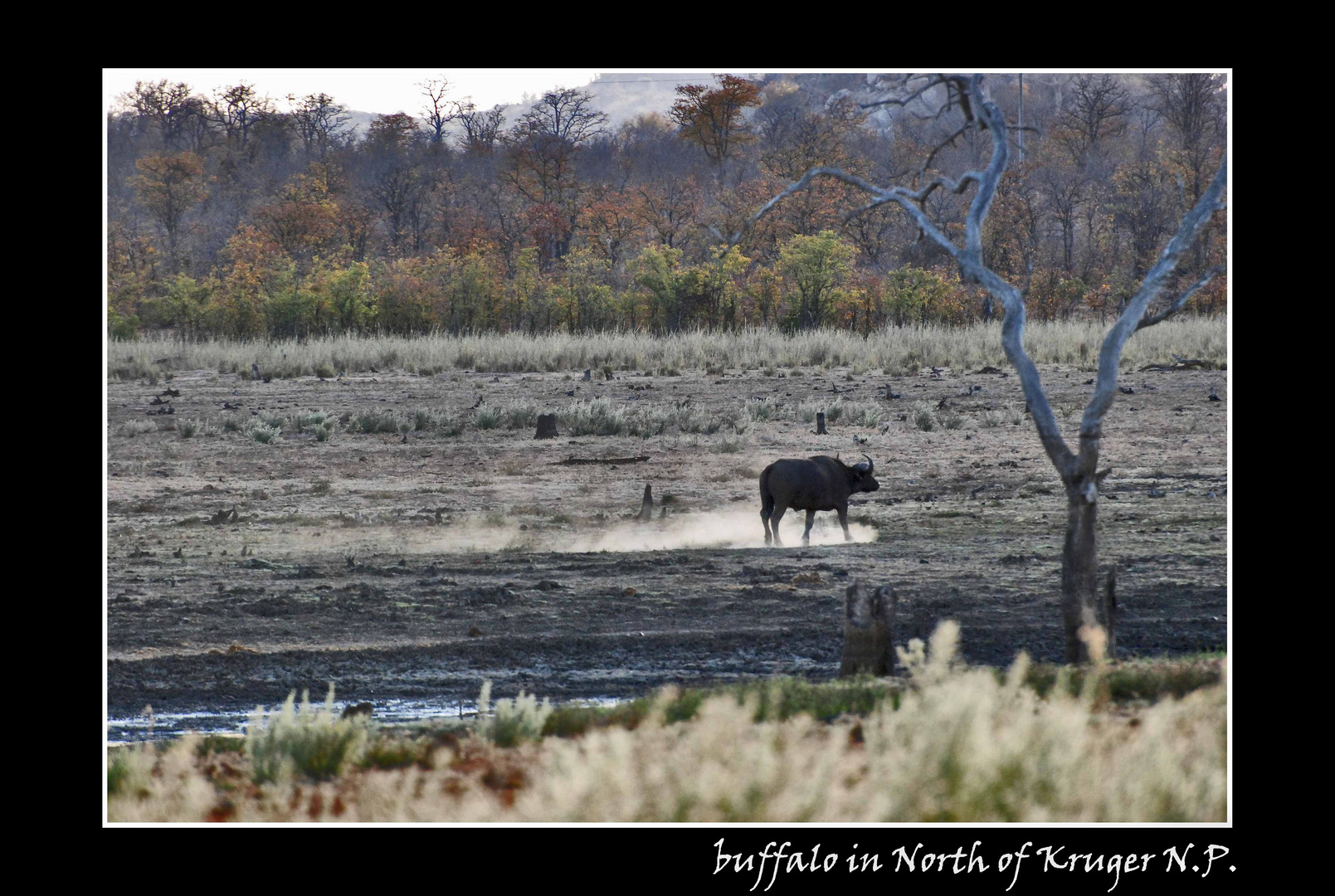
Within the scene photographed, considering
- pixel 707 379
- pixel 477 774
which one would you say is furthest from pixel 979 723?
pixel 707 379

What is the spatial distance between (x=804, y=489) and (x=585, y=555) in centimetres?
214

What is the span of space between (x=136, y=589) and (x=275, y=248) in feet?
123

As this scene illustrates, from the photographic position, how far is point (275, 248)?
47.8 m

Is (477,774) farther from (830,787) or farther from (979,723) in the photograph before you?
(979,723)

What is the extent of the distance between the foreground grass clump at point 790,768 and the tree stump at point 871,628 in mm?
1276

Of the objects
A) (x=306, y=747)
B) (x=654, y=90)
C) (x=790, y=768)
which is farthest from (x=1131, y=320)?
(x=654, y=90)

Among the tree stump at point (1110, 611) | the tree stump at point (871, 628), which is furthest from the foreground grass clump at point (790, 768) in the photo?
the tree stump at point (1110, 611)

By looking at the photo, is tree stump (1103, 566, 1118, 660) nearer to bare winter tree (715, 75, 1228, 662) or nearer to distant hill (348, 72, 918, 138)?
bare winter tree (715, 75, 1228, 662)

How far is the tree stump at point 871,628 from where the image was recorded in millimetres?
8602

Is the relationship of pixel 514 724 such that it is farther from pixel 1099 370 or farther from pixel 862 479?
pixel 862 479

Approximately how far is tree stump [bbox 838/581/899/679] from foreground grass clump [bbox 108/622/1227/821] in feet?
4.19

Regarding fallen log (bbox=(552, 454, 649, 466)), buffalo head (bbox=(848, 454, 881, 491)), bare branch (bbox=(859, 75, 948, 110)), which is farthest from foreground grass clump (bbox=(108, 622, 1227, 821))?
fallen log (bbox=(552, 454, 649, 466))

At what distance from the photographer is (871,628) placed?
28.3ft

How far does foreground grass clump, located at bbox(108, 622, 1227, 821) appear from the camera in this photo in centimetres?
600
